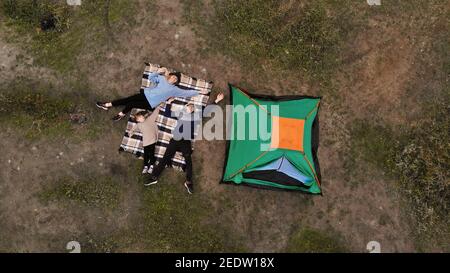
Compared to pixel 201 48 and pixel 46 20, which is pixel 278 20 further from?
pixel 46 20

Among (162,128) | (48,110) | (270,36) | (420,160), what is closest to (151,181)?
(162,128)

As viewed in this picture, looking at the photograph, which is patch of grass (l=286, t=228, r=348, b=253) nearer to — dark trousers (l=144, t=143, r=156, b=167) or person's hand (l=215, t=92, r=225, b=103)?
person's hand (l=215, t=92, r=225, b=103)

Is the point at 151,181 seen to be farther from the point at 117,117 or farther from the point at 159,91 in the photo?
the point at 159,91

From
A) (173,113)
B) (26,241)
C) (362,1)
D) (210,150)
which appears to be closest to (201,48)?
(173,113)

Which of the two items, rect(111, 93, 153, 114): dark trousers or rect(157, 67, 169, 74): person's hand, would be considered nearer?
rect(111, 93, 153, 114): dark trousers

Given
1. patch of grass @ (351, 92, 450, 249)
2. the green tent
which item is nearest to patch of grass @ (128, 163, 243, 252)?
the green tent

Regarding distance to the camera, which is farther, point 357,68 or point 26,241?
point 357,68

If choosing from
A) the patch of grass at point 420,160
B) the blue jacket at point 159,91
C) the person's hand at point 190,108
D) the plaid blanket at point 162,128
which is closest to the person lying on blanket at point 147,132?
the plaid blanket at point 162,128
